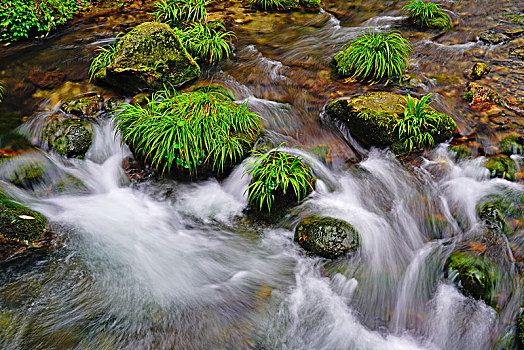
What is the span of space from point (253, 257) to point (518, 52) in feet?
23.2

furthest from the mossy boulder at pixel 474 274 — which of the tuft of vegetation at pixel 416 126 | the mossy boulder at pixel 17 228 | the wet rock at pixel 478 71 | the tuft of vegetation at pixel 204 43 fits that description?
the tuft of vegetation at pixel 204 43

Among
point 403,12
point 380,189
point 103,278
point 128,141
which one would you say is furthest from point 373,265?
point 403,12

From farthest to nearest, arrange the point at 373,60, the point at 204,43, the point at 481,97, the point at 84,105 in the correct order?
the point at 204,43
the point at 373,60
the point at 481,97
the point at 84,105

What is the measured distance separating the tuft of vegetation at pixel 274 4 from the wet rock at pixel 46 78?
511 centimetres

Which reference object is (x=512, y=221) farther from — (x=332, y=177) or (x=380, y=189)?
(x=332, y=177)

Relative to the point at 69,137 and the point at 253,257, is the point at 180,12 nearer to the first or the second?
the point at 69,137

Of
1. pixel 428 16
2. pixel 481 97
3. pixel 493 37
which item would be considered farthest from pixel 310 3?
pixel 481 97

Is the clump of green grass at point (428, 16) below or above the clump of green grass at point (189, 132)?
above

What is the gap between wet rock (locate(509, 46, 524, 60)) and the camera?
24.1 ft

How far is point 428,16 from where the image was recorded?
8.48 m

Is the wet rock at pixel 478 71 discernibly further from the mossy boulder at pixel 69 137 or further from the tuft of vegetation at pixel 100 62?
the mossy boulder at pixel 69 137

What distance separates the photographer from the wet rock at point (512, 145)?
5445mm

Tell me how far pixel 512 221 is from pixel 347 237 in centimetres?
213

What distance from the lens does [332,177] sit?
538 centimetres
